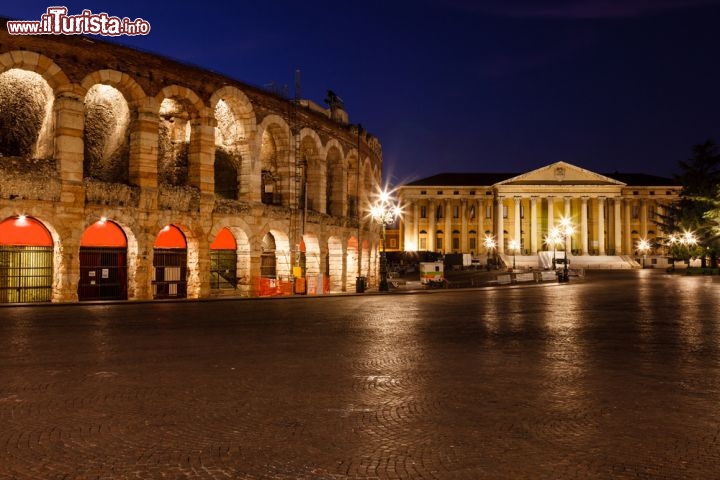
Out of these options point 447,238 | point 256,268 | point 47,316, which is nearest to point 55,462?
point 47,316

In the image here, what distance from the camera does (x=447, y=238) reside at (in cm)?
10919

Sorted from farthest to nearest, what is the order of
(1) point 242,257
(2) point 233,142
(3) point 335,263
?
(3) point 335,263 → (2) point 233,142 → (1) point 242,257

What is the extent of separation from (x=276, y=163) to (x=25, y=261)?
580 inches

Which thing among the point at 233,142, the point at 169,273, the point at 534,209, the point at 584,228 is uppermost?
the point at 534,209

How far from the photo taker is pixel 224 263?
108 ft

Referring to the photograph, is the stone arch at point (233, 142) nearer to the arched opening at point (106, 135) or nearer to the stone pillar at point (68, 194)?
the arched opening at point (106, 135)

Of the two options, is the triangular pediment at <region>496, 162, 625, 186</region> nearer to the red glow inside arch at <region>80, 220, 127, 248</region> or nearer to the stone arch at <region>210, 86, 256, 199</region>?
the stone arch at <region>210, 86, 256, 199</region>

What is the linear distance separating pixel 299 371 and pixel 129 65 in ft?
70.8

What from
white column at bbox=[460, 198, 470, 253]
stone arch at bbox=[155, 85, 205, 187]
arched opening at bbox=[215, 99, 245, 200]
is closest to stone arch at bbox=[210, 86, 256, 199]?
arched opening at bbox=[215, 99, 245, 200]

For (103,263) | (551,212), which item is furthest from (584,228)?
(103,263)

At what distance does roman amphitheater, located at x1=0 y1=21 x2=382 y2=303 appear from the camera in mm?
24938

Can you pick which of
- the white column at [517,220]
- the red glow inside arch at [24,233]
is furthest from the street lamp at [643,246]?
the red glow inside arch at [24,233]

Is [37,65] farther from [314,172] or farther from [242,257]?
[314,172]

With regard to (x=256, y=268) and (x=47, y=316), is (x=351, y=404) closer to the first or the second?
(x=47, y=316)
